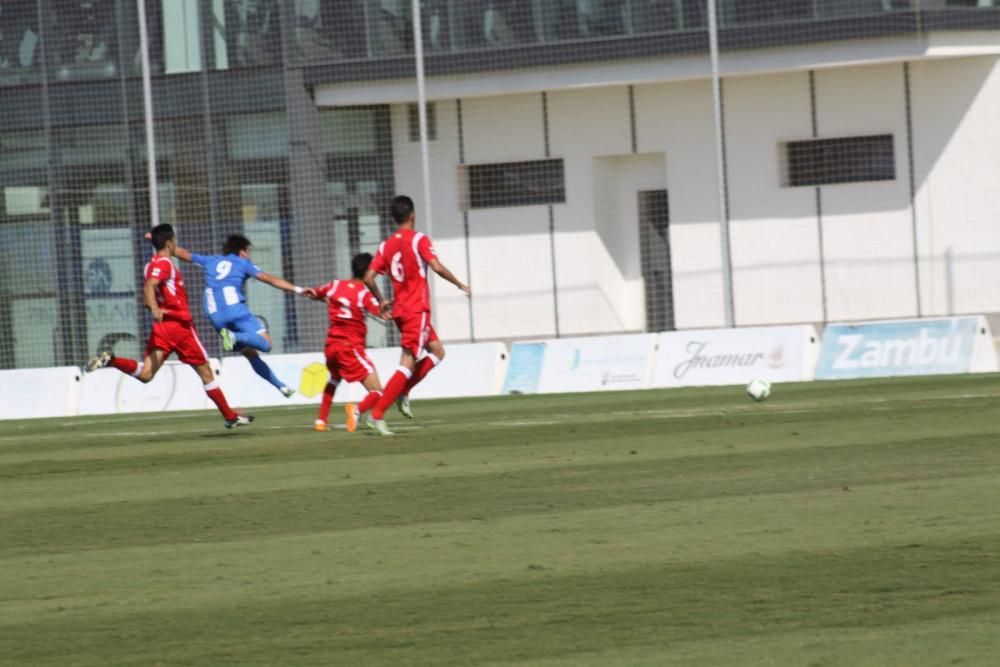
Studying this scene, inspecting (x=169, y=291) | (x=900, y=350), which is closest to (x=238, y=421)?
(x=169, y=291)

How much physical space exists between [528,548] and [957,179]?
24.7 metres

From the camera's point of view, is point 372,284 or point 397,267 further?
point 372,284

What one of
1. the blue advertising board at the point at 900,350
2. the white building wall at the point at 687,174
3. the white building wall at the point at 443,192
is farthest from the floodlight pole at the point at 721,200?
the white building wall at the point at 443,192

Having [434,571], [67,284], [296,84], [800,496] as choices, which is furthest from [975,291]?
[434,571]

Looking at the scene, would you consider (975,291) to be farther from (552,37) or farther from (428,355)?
(428,355)

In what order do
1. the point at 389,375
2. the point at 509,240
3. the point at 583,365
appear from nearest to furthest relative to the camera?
the point at 583,365
the point at 389,375
the point at 509,240

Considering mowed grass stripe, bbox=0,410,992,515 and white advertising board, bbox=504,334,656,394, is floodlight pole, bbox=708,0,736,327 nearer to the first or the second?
white advertising board, bbox=504,334,656,394

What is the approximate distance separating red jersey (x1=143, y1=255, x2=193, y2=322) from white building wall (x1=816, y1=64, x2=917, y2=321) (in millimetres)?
16915

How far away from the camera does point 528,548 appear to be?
8281 mm

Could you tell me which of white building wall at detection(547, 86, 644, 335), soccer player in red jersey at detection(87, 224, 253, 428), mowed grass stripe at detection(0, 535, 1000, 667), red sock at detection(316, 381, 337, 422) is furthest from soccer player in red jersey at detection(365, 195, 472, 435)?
white building wall at detection(547, 86, 644, 335)

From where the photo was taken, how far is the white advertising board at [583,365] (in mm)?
23688

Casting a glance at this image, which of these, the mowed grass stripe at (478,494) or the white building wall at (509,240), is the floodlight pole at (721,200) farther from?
the mowed grass stripe at (478,494)

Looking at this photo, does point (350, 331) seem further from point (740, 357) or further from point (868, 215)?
point (868, 215)

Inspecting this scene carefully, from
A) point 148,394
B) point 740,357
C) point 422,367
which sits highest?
point 422,367
